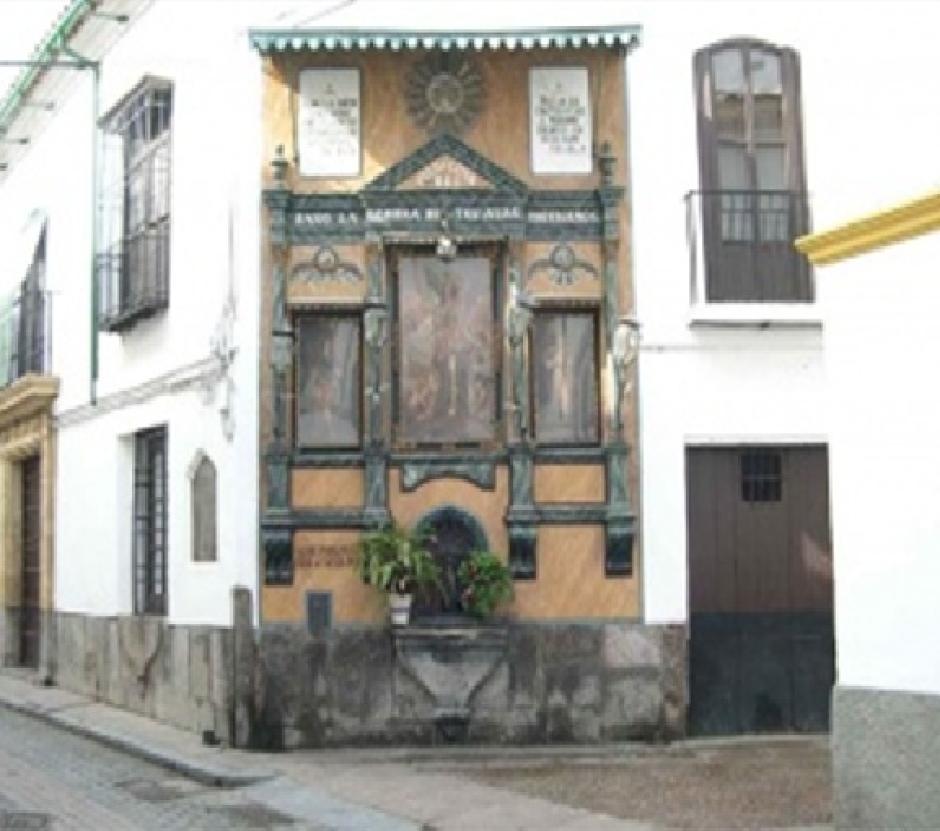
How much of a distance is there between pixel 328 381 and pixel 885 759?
22.7ft

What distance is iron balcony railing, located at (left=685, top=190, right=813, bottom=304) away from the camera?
14562mm

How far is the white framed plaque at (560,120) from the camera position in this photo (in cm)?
1469

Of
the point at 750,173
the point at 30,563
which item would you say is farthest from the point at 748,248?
the point at 30,563

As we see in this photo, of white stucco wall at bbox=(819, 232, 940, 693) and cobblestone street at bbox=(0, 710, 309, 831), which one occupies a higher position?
white stucco wall at bbox=(819, 232, 940, 693)

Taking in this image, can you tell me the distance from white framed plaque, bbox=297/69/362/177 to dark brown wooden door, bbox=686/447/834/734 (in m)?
4.11

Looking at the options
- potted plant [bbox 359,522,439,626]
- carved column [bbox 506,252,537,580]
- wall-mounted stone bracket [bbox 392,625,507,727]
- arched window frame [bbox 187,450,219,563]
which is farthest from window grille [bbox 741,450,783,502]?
→ arched window frame [bbox 187,450,219,563]

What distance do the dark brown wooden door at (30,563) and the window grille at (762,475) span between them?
11913 millimetres

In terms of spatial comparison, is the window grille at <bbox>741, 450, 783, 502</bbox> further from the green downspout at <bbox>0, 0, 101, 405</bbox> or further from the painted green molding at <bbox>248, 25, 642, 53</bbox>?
the green downspout at <bbox>0, 0, 101, 405</bbox>

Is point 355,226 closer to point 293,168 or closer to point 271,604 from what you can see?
point 293,168

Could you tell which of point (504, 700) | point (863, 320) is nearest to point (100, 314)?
point (504, 700)

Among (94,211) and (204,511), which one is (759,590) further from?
(94,211)

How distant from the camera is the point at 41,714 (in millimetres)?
18188

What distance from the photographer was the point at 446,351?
1460cm

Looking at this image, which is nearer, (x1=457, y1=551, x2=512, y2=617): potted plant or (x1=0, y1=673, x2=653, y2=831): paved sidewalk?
(x1=0, y1=673, x2=653, y2=831): paved sidewalk
